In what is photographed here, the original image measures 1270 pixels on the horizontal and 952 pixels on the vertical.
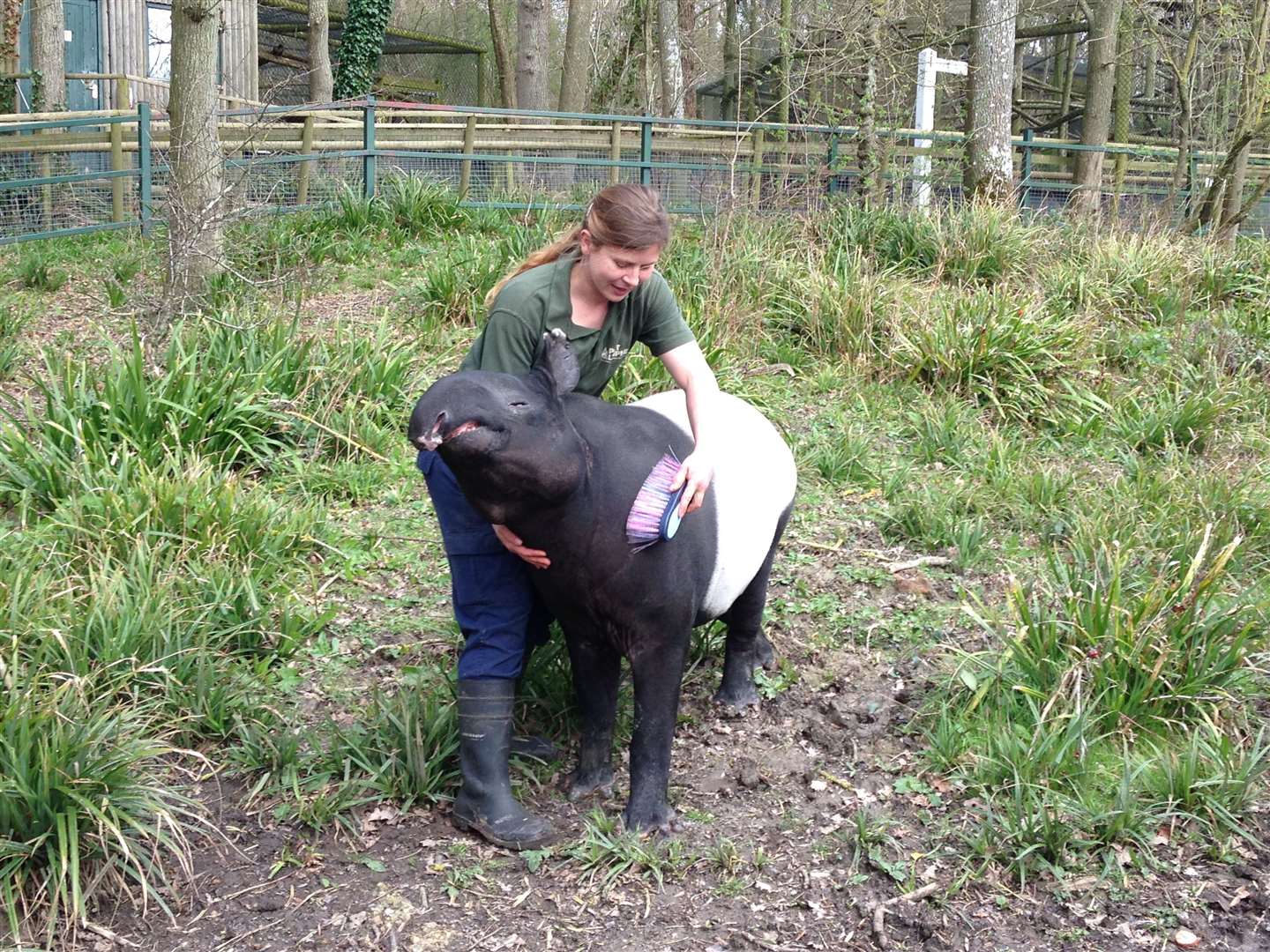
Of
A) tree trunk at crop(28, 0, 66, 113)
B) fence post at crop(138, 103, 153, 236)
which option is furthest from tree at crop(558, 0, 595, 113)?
fence post at crop(138, 103, 153, 236)

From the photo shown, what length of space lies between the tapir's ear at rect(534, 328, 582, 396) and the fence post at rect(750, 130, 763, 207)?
7030 millimetres

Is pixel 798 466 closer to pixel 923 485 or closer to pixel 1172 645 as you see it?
pixel 923 485

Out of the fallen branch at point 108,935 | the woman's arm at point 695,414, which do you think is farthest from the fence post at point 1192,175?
the fallen branch at point 108,935

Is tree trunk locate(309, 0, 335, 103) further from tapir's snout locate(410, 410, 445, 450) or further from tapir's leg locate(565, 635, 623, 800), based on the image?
tapir's snout locate(410, 410, 445, 450)

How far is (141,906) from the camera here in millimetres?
3225

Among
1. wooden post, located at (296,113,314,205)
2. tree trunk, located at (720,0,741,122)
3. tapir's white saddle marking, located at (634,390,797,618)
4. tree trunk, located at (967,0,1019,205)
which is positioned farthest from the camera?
tree trunk, located at (720,0,741,122)

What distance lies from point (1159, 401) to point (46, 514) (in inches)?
230

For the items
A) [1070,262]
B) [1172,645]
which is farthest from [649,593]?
[1070,262]

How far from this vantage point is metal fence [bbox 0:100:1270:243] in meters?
10.7

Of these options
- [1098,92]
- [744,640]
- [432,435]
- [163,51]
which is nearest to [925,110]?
[1098,92]

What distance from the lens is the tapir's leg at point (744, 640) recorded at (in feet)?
13.5

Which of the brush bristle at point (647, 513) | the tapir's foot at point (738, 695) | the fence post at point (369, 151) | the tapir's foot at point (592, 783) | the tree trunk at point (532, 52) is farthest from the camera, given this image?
the tree trunk at point (532, 52)

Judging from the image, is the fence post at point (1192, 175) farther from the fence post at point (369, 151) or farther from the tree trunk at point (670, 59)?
the fence post at point (369, 151)

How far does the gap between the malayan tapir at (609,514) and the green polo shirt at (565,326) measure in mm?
157
